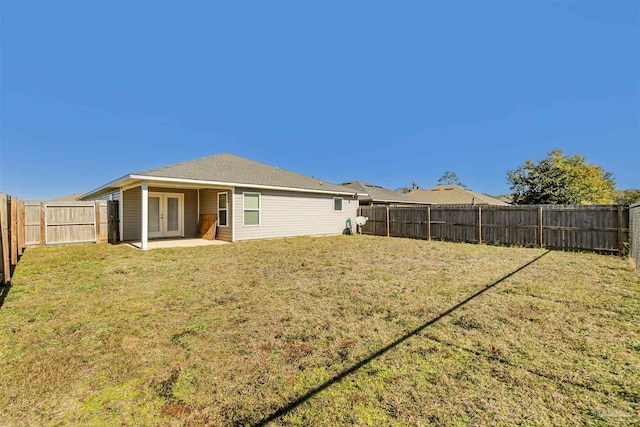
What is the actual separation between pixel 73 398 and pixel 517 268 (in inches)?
303

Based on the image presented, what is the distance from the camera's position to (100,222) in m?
10.9

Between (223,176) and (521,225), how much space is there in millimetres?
11569

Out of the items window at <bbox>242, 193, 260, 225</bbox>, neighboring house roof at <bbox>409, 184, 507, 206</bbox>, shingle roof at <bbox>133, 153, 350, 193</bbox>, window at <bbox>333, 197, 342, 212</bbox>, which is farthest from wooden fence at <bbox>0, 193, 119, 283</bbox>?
neighboring house roof at <bbox>409, 184, 507, 206</bbox>

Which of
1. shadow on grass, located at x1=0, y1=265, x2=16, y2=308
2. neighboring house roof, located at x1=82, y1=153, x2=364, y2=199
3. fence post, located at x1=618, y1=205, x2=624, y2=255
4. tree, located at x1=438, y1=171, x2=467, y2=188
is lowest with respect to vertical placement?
shadow on grass, located at x1=0, y1=265, x2=16, y2=308

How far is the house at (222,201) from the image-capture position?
412 inches

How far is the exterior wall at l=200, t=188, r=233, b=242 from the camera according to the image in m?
10.9

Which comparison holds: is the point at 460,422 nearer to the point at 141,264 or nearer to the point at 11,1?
the point at 141,264

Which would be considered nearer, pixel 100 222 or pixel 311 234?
pixel 100 222

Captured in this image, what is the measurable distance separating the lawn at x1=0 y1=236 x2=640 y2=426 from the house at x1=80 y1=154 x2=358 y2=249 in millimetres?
5570

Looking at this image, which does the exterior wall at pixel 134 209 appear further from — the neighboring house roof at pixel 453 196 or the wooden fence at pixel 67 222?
the neighboring house roof at pixel 453 196

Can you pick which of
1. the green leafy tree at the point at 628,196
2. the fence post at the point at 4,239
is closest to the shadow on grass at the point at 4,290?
the fence post at the point at 4,239

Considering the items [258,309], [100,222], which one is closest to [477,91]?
[258,309]

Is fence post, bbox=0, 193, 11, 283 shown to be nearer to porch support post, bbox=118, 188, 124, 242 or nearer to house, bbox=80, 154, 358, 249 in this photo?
house, bbox=80, 154, 358, 249

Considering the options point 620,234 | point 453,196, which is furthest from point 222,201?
point 453,196
